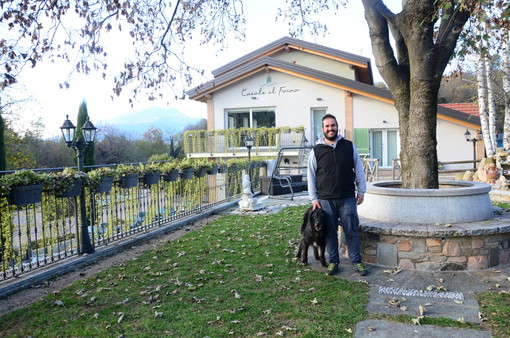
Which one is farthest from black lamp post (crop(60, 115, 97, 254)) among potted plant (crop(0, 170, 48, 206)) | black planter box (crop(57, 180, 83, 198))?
potted plant (crop(0, 170, 48, 206))

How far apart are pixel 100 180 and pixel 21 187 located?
1.61m

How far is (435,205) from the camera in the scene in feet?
16.9

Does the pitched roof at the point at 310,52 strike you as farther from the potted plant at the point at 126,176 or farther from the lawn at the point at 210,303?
the lawn at the point at 210,303

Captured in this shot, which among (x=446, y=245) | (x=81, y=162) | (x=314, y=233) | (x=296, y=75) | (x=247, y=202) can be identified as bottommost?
(x=247, y=202)

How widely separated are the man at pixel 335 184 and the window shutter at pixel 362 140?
15.7 metres

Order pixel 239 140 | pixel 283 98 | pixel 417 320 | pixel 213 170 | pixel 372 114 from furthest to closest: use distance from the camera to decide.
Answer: pixel 283 98
pixel 239 140
pixel 372 114
pixel 213 170
pixel 417 320

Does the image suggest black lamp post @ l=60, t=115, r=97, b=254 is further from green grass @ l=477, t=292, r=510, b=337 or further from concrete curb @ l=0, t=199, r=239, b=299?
green grass @ l=477, t=292, r=510, b=337

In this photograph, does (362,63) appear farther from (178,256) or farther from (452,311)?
(452,311)

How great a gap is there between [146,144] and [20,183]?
87.2ft

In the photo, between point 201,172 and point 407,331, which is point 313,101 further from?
point 407,331

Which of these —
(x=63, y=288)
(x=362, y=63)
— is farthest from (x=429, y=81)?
(x=362, y=63)

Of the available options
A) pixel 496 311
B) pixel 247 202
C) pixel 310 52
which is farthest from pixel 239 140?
pixel 496 311

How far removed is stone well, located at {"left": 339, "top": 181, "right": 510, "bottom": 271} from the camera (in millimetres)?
4820

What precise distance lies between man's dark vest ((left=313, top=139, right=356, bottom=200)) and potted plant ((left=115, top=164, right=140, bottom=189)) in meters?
3.84
